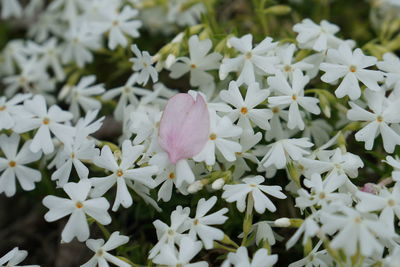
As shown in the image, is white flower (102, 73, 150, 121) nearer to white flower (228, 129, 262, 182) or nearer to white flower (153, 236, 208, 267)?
white flower (228, 129, 262, 182)

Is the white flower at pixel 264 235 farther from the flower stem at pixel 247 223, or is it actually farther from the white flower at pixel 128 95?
the white flower at pixel 128 95

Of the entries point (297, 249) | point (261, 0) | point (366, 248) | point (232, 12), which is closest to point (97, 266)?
point (297, 249)

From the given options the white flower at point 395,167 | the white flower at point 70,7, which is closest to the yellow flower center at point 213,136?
the white flower at point 395,167

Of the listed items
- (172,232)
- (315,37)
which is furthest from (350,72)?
(172,232)

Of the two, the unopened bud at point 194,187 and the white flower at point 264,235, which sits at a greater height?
the unopened bud at point 194,187

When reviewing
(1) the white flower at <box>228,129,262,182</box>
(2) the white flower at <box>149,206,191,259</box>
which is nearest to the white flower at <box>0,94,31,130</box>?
(2) the white flower at <box>149,206,191,259</box>

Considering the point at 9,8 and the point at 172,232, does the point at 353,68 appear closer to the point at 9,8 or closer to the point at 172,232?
the point at 172,232
